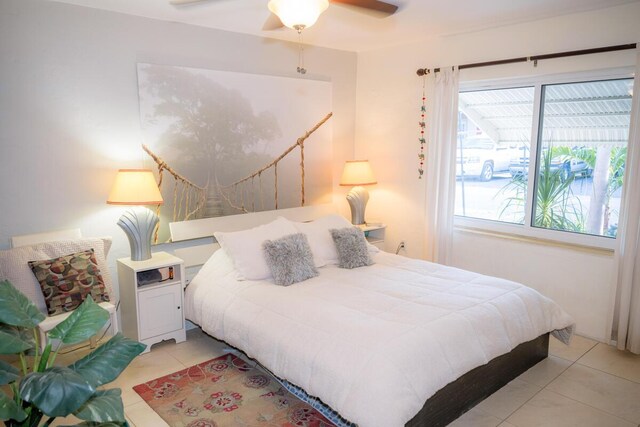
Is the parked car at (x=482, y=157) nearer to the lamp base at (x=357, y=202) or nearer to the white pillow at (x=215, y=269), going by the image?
the lamp base at (x=357, y=202)

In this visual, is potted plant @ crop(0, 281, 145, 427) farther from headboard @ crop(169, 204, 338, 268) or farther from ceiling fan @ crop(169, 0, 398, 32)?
headboard @ crop(169, 204, 338, 268)

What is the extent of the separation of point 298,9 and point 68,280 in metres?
2.30

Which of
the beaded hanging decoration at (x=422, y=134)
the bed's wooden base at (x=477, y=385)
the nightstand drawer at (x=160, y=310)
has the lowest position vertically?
the bed's wooden base at (x=477, y=385)

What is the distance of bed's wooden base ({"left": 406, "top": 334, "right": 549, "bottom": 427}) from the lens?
7.86 feet

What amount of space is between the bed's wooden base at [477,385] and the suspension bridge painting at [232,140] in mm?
2444

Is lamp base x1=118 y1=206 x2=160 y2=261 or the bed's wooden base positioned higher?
lamp base x1=118 y1=206 x2=160 y2=261

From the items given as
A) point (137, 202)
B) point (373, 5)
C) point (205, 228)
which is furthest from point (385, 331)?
point (205, 228)

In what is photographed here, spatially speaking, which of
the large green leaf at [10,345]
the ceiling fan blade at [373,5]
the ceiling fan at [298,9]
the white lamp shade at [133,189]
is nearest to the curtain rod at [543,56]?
the ceiling fan blade at [373,5]

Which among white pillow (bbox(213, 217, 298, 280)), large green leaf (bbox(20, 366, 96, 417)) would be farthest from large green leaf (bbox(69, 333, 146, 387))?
white pillow (bbox(213, 217, 298, 280))

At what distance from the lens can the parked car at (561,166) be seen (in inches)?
146

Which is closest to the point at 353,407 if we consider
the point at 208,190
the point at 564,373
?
the point at 564,373

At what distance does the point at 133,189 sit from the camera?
128 inches

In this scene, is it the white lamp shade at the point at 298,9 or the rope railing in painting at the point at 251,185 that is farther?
the rope railing in painting at the point at 251,185

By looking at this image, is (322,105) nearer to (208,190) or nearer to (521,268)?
(208,190)
